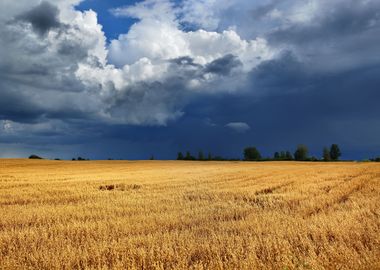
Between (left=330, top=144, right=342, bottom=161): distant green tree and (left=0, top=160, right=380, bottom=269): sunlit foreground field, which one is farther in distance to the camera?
(left=330, top=144, right=342, bottom=161): distant green tree

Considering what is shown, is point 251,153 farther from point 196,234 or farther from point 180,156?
point 196,234

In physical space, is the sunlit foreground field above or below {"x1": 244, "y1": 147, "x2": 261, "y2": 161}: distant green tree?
below

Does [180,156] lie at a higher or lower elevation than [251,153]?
lower

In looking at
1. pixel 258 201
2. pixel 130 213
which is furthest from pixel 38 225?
pixel 258 201

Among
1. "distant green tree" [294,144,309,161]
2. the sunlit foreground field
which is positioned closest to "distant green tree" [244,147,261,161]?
"distant green tree" [294,144,309,161]

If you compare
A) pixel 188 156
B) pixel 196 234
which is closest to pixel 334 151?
pixel 188 156

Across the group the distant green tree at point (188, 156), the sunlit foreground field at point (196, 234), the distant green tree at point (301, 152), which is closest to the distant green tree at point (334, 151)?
the distant green tree at point (301, 152)

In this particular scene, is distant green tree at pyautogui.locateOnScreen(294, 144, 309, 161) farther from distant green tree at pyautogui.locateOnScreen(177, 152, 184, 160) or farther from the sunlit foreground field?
the sunlit foreground field

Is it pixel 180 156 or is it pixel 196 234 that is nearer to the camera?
pixel 196 234

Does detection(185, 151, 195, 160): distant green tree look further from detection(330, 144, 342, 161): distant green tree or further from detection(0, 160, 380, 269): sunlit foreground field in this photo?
detection(0, 160, 380, 269): sunlit foreground field

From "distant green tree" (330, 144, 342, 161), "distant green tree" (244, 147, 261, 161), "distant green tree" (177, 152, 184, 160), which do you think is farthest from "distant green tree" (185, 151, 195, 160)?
"distant green tree" (330, 144, 342, 161)

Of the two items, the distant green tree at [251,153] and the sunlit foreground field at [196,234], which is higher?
the distant green tree at [251,153]

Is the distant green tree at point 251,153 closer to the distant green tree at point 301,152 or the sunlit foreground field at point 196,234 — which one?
the distant green tree at point 301,152

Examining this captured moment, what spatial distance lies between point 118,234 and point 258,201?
8.15m
